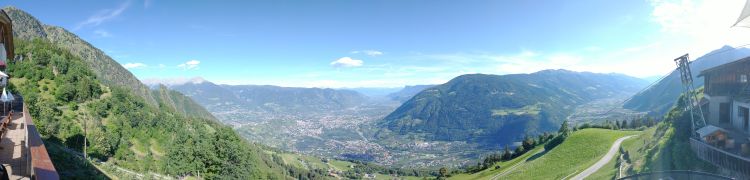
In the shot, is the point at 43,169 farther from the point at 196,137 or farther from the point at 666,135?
the point at 196,137

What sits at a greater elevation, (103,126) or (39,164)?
(39,164)

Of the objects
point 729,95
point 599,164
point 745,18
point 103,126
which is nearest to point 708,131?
point 729,95

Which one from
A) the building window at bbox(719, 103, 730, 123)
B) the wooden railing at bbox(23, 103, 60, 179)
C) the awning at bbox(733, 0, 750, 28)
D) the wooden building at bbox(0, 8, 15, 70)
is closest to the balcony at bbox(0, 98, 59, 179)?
the wooden railing at bbox(23, 103, 60, 179)

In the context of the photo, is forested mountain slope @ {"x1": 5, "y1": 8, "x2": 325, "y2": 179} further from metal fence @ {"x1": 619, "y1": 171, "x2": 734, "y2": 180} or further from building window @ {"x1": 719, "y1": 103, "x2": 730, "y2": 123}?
building window @ {"x1": 719, "y1": 103, "x2": 730, "y2": 123}

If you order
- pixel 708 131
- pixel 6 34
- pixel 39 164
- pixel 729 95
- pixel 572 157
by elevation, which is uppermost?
pixel 6 34

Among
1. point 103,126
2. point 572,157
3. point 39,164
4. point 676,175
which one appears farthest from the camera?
point 103,126

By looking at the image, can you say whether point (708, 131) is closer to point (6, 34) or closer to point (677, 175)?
point (677, 175)

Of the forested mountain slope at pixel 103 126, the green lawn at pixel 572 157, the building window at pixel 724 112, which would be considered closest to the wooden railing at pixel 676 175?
the building window at pixel 724 112

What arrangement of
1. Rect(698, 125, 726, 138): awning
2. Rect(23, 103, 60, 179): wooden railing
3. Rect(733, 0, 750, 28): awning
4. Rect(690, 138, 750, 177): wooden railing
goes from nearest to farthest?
Rect(23, 103, 60, 179): wooden railing, Rect(690, 138, 750, 177): wooden railing, Rect(733, 0, 750, 28): awning, Rect(698, 125, 726, 138): awning
